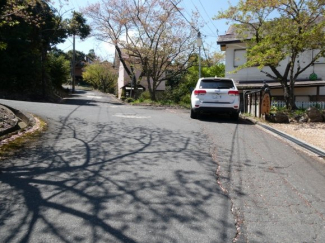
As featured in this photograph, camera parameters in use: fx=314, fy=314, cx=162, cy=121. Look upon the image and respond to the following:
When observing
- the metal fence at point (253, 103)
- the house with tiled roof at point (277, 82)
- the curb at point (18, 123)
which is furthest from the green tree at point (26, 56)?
the metal fence at point (253, 103)

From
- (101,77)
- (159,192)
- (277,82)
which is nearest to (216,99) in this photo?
(159,192)

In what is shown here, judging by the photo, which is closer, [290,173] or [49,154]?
[290,173]

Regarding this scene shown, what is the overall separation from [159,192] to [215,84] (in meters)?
7.89

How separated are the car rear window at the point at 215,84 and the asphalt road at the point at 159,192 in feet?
14.6

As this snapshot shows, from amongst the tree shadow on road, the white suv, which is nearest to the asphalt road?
the tree shadow on road

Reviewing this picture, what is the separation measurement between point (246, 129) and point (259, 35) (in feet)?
19.8

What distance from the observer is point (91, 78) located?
201ft

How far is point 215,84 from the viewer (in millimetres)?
11352

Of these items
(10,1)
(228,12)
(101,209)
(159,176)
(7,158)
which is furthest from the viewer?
(228,12)

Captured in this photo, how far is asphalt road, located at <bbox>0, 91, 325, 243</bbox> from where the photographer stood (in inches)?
121

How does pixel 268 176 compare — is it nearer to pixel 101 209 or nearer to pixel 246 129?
pixel 101 209

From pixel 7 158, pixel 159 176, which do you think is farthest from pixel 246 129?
pixel 7 158

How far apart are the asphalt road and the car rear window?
4.44 metres

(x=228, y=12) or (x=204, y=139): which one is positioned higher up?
(x=228, y=12)
